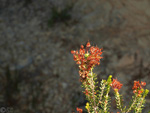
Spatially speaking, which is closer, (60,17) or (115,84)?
(115,84)

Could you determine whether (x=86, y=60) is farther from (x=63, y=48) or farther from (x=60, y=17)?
(x=60, y=17)

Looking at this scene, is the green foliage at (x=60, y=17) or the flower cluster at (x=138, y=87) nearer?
the flower cluster at (x=138, y=87)

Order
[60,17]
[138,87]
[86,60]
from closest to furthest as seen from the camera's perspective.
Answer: [86,60], [138,87], [60,17]

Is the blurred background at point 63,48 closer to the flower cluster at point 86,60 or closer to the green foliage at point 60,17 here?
the green foliage at point 60,17

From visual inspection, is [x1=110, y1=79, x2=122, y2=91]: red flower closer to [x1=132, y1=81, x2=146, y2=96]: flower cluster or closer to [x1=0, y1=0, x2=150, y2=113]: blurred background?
[x1=132, y1=81, x2=146, y2=96]: flower cluster

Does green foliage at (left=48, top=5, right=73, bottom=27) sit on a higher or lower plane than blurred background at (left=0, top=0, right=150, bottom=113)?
higher

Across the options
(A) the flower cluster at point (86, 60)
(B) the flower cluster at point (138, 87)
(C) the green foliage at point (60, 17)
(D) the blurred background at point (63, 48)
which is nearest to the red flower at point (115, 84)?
(B) the flower cluster at point (138, 87)

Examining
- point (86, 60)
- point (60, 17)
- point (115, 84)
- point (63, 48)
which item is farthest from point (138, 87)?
point (60, 17)

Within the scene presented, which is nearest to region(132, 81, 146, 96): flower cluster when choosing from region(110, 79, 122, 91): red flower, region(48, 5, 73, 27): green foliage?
region(110, 79, 122, 91): red flower
